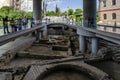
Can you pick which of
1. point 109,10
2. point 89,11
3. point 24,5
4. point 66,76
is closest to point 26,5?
point 24,5

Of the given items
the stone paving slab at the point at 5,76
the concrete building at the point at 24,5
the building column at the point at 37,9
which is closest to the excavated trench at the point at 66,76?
the stone paving slab at the point at 5,76

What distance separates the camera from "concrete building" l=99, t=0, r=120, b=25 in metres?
62.3

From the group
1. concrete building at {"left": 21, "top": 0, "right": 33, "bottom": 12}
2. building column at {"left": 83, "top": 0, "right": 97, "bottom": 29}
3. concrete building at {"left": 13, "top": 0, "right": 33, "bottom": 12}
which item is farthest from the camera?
concrete building at {"left": 21, "top": 0, "right": 33, "bottom": 12}

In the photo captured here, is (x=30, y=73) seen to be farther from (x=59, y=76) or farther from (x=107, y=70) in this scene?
(x=107, y=70)

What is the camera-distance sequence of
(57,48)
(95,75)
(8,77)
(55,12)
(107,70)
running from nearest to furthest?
(8,77)
(95,75)
(107,70)
(57,48)
(55,12)

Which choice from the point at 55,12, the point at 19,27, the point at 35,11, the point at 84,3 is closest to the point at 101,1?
the point at 35,11

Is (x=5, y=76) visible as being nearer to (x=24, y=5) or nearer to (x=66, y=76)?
(x=66, y=76)

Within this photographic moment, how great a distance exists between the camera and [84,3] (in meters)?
33.5

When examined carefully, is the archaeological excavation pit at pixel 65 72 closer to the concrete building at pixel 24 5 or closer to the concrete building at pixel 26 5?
the concrete building at pixel 24 5

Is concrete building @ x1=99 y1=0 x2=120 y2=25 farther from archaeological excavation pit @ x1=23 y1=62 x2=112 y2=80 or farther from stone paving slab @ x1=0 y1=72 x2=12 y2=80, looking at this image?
stone paving slab @ x1=0 y1=72 x2=12 y2=80

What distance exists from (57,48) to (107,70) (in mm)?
14546

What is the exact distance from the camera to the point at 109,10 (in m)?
66.2

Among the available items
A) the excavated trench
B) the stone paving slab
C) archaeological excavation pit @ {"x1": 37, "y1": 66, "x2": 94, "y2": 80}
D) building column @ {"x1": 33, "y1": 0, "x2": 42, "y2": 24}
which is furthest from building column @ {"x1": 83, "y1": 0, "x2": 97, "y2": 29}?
the stone paving slab

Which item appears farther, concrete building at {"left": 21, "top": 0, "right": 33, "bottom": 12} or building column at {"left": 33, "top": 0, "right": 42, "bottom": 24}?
concrete building at {"left": 21, "top": 0, "right": 33, "bottom": 12}
